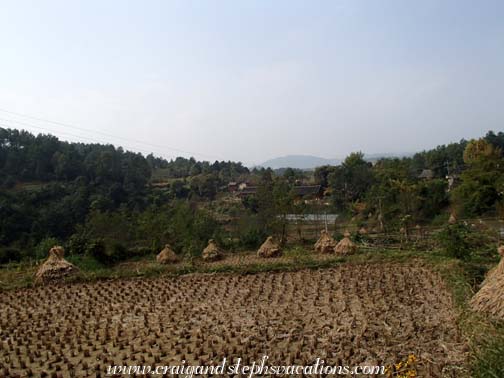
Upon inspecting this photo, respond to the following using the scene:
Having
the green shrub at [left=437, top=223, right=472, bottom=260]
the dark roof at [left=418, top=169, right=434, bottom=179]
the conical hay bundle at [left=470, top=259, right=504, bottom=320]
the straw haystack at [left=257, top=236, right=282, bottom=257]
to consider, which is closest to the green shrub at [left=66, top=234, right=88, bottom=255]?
the straw haystack at [left=257, top=236, right=282, bottom=257]

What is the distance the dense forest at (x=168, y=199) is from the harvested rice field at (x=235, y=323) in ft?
24.3

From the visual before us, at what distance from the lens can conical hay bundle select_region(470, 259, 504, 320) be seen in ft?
20.1

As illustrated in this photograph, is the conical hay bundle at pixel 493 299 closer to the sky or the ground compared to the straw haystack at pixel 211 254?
closer to the sky

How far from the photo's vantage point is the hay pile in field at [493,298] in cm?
615

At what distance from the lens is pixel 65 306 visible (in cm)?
920

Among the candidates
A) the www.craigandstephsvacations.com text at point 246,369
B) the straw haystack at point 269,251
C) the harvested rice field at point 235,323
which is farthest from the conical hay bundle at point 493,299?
the straw haystack at point 269,251

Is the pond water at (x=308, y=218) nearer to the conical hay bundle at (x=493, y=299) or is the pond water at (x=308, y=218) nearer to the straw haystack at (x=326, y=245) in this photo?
the straw haystack at (x=326, y=245)

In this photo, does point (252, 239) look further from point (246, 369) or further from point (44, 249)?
point (246, 369)

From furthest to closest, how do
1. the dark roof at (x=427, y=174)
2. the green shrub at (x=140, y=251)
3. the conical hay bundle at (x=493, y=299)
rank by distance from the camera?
the dark roof at (x=427, y=174), the green shrub at (x=140, y=251), the conical hay bundle at (x=493, y=299)

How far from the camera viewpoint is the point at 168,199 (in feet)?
119

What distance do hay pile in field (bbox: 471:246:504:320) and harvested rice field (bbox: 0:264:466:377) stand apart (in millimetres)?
517

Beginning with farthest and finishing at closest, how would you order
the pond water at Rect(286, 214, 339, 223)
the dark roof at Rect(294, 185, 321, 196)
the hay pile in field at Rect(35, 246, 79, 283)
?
the dark roof at Rect(294, 185, 321, 196)
the pond water at Rect(286, 214, 339, 223)
the hay pile in field at Rect(35, 246, 79, 283)

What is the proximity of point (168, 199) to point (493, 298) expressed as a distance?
105 ft

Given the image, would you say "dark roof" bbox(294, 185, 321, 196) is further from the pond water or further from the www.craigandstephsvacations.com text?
the www.craigandstephsvacations.com text
